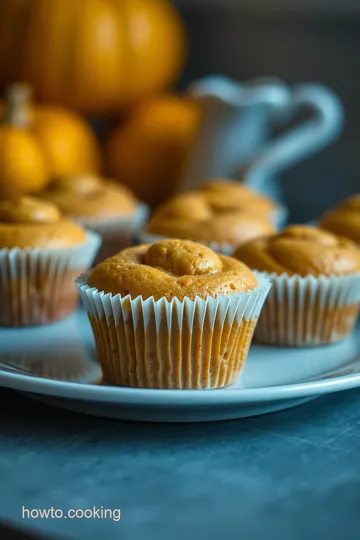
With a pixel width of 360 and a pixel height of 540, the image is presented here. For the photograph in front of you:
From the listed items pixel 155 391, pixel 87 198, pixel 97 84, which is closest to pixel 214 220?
pixel 87 198

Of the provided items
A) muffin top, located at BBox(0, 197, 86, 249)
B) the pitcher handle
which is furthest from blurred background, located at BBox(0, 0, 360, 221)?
muffin top, located at BBox(0, 197, 86, 249)

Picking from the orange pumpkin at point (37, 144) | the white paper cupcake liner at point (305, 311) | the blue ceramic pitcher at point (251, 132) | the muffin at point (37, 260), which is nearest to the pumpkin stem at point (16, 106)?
the orange pumpkin at point (37, 144)

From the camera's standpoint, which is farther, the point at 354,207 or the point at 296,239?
the point at 354,207

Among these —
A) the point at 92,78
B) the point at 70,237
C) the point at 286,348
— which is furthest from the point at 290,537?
the point at 92,78

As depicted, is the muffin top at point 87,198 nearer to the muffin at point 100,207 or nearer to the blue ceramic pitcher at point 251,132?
the muffin at point 100,207

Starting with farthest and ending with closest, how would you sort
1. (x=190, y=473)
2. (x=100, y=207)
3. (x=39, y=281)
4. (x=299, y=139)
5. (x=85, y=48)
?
(x=85, y=48) → (x=299, y=139) → (x=100, y=207) → (x=39, y=281) → (x=190, y=473)

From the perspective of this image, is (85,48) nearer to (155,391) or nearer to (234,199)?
(234,199)

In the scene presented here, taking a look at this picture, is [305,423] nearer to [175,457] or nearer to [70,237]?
[175,457]
